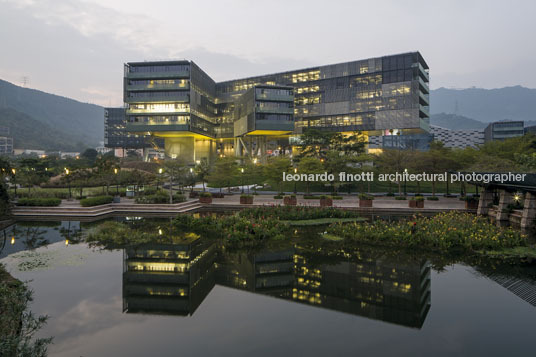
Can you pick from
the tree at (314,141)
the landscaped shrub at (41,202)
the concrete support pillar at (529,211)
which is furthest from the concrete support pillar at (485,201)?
the landscaped shrub at (41,202)

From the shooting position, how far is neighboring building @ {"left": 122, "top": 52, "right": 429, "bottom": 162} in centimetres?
8488

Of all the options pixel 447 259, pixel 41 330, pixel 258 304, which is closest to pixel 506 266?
pixel 447 259

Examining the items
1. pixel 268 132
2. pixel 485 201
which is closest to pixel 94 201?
pixel 485 201

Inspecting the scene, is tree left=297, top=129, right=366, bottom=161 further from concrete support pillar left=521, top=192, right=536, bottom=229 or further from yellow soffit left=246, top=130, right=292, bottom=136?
concrete support pillar left=521, top=192, right=536, bottom=229

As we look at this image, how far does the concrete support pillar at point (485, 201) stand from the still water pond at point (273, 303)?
56.4 ft

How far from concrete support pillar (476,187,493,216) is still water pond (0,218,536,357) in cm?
1718

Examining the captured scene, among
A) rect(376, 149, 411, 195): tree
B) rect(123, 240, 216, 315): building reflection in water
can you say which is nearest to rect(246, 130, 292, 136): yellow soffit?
rect(376, 149, 411, 195): tree

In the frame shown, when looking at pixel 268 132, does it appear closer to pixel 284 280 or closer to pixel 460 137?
pixel 284 280

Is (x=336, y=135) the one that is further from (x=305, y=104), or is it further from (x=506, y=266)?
(x=506, y=266)

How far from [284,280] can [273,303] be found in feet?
7.21

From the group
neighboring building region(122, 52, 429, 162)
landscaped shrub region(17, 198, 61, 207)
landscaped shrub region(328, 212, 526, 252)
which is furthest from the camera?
neighboring building region(122, 52, 429, 162)

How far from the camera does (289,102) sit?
88.7 meters

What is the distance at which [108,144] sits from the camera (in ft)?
557

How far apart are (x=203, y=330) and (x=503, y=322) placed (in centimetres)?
895
